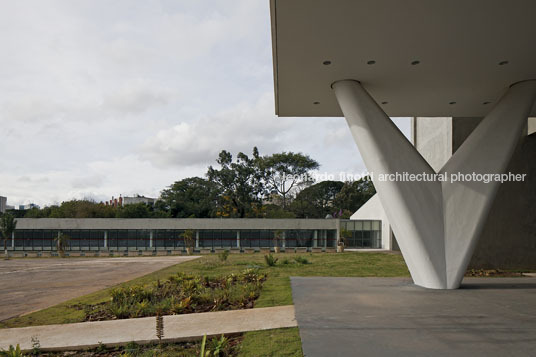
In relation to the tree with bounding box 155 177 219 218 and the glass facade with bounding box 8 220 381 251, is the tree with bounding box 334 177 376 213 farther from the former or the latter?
the glass facade with bounding box 8 220 381 251

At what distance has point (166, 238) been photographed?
38375 millimetres

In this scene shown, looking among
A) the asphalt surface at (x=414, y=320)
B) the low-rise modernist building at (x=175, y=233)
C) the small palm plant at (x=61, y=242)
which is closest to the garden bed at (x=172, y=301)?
the asphalt surface at (x=414, y=320)

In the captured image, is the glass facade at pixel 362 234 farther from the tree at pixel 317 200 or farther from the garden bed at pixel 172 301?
the garden bed at pixel 172 301

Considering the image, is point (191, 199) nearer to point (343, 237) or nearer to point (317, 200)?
point (317, 200)

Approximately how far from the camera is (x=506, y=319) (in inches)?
273

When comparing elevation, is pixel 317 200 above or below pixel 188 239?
above

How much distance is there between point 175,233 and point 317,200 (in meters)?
30.2

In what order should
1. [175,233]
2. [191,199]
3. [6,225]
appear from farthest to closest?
1. [191,199]
2. [175,233]
3. [6,225]

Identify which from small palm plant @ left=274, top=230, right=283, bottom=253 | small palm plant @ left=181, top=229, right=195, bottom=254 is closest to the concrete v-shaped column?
small palm plant @ left=274, top=230, right=283, bottom=253

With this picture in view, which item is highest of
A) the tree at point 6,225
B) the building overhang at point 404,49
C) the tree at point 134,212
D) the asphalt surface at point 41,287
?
the building overhang at point 404,49

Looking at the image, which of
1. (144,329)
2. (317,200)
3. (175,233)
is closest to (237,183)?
(317,200)

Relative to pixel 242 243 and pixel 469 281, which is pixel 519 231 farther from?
pixel 242 243

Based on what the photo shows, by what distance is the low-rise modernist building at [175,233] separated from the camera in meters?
37.6

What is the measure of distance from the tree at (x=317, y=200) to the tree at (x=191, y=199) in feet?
40.2
